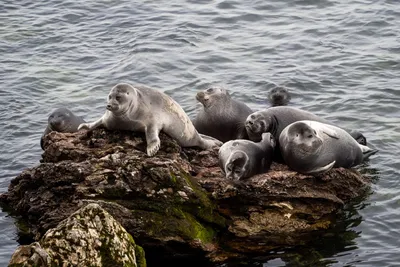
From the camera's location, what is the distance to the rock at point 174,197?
10.5m

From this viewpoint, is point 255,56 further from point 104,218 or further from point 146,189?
point 104,218

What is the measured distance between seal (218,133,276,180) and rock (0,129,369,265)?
0.40ft

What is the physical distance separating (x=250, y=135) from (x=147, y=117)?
165 cm

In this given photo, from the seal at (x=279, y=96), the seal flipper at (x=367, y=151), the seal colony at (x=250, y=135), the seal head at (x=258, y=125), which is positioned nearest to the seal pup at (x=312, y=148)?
the seal colony at (x=250, y=135)

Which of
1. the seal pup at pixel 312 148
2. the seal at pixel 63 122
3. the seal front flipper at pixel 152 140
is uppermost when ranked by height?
the seal front flipper at pixel 152 140

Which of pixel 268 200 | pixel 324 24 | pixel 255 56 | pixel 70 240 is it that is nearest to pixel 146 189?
pixel 268 200

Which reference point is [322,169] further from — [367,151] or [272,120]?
[367,151]

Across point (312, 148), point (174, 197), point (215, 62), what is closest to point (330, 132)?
point (312, 148)

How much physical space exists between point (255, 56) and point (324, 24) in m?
2.63

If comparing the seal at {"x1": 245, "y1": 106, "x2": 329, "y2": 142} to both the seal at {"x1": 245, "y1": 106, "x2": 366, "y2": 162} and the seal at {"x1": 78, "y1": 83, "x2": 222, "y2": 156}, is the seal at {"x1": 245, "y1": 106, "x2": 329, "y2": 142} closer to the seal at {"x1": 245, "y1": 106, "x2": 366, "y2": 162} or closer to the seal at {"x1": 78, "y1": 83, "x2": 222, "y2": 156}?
the seal at {"x1": 245, "y1": 106, "x2": 366, "y2": 162}

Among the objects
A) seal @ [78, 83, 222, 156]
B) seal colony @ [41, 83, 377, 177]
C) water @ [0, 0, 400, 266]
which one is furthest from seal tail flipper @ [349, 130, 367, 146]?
seal @ [78, 83, 222, 156]

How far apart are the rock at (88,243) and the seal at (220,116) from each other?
4.85 m

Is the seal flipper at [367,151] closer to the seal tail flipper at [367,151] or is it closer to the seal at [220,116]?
the seal tail flipper at [367,151]

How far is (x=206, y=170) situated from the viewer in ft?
37.8
